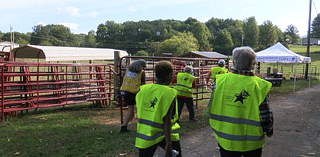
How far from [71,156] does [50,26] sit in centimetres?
10916

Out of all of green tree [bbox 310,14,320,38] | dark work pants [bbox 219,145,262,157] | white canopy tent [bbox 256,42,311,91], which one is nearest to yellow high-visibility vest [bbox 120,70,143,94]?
dark work pants [bbox 219,145,262,157]

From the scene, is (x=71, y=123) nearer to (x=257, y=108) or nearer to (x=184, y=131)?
(x=184, y=131)

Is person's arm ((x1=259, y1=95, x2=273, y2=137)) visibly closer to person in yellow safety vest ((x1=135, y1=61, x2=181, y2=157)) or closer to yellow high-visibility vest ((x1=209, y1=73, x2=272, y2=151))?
yellow high-visibility vest ((x1=209, y1=73, x2=272, y2=151))

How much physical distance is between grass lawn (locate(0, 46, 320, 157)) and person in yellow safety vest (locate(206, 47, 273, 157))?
8.67 feet

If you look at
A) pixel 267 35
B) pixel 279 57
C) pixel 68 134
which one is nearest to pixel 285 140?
pixel 68 134

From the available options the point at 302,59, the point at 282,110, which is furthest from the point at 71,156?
the point at 302,59

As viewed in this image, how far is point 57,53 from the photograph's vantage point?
1270 cm

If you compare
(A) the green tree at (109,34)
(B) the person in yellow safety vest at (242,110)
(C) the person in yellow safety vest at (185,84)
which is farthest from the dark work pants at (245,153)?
(A) the green tree at (109,34)

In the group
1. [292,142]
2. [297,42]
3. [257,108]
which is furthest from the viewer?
[297,42]

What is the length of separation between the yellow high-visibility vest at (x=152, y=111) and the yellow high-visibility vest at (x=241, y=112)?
0.58 metres

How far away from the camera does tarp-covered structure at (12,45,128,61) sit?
11.8m

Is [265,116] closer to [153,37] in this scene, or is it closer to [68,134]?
[68,134]

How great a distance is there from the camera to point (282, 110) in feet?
30.3

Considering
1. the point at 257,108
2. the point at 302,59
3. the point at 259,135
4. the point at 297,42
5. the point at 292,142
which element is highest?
the point at 297,42
